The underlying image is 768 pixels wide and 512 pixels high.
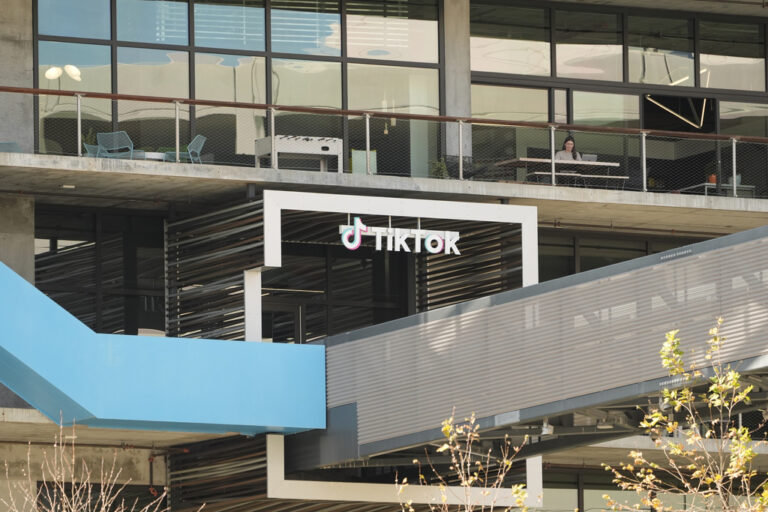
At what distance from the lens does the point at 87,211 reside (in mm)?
23312

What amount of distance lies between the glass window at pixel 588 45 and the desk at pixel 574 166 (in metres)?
2.56

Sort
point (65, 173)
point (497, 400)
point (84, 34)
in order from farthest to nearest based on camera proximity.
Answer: point (84, 34) → point (65, 173) → point (497, 400)

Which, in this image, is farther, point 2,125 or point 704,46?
point 704,46

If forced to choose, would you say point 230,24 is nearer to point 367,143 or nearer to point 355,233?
point 367,143

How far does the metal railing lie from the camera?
21.8 meters

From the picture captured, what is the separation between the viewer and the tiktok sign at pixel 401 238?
21.6 m

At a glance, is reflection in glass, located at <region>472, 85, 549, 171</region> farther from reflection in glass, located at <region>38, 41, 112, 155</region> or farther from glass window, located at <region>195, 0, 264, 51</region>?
reflection in glass, located at <region>38, 41, 112, 155</region>

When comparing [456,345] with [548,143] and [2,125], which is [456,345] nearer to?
[548,143]

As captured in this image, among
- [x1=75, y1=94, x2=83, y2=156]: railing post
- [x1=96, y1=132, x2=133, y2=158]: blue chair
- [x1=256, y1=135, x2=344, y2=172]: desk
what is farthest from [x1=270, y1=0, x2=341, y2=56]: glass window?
[x1=75, y1=94, x2=83, y2=156]: railing post

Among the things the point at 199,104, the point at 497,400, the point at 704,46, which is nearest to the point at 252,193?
the point at 199,104

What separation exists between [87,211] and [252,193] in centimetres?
289

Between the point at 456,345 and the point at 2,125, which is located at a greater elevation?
the point at 2,125

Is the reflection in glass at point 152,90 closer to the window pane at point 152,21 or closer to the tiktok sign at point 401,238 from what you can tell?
the window pane at point 152,21

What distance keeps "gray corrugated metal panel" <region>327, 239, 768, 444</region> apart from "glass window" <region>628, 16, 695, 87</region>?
28.1ft
